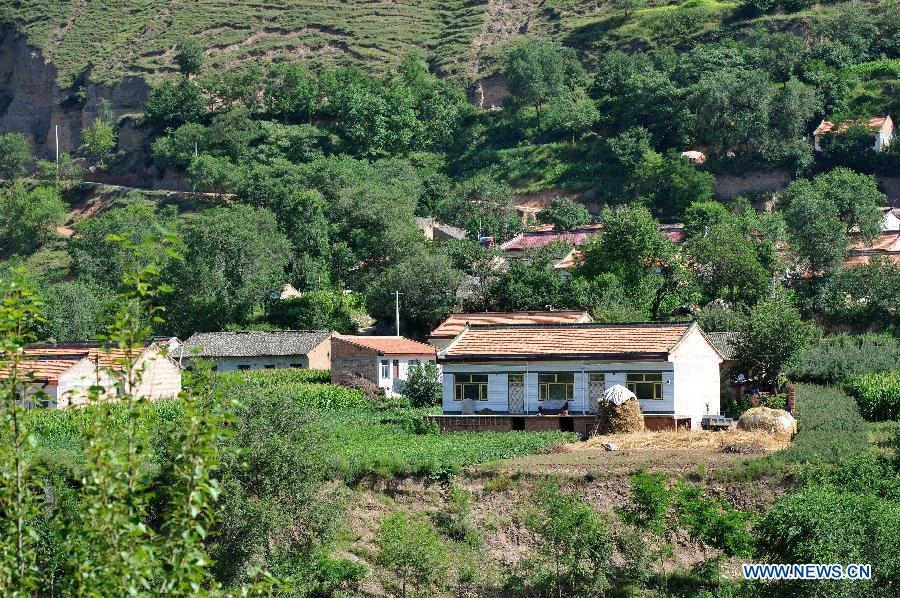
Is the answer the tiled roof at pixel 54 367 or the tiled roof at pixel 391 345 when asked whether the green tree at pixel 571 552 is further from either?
the tiled roof at pixel 54 367

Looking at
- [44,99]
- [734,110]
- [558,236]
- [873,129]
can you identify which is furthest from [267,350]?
[44,99]

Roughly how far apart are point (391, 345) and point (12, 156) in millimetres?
71183

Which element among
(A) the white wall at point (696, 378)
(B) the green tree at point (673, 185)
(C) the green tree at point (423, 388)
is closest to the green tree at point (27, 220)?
(B) the green tree at point (673, 185)

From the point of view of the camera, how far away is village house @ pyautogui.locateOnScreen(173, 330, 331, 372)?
62.9 m

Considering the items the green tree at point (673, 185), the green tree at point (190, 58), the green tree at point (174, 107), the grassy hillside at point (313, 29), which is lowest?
the green tree at point (673, 185)

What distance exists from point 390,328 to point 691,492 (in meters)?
35.2

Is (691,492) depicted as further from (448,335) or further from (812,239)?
(812,239)

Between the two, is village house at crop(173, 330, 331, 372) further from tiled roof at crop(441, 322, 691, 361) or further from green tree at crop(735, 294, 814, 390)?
green tree at crop(735, 294, 814, 390)

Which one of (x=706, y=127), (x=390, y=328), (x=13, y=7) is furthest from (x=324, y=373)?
(x=13, y=7)

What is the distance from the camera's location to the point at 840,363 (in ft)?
164

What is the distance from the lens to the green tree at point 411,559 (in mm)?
32781

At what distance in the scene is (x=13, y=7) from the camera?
458 ft

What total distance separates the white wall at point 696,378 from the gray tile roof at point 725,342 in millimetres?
3754

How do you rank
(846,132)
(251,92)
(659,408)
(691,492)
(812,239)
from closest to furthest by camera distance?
(691,492), (659,408), (812,239), (846,132), (251,92)
